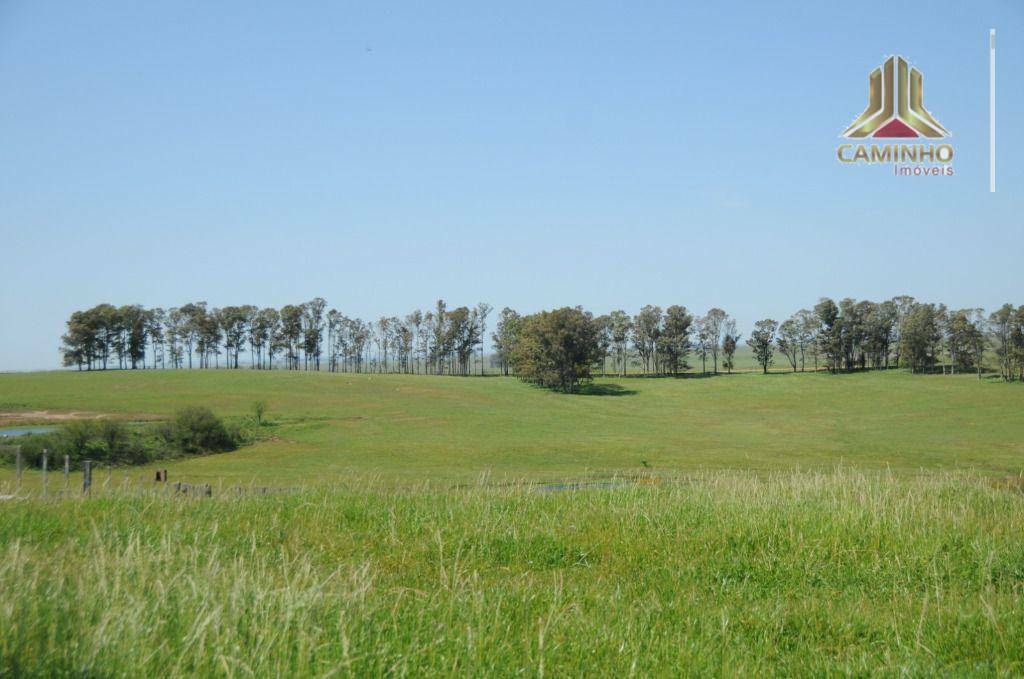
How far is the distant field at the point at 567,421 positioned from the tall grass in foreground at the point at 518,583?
15.3 meters

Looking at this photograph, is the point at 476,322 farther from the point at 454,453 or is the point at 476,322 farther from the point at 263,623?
the point at 263,623

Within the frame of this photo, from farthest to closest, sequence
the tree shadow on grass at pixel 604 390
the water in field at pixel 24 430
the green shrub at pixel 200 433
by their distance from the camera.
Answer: the tree shadow on grass at pixel 604 390 → the water in field at pixel 24 430 → the green shrub at pixel 200 433

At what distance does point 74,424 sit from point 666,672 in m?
55.7

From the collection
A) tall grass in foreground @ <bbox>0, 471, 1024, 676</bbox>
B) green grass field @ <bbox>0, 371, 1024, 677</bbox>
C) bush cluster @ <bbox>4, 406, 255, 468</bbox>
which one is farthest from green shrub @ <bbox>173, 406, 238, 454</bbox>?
tall grass in foreground @ <bbox>0, 471, 1024, 676</bbox>

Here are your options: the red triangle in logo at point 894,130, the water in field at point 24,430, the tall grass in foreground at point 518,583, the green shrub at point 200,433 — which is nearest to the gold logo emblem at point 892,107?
the red triangle in logo at point 894,130

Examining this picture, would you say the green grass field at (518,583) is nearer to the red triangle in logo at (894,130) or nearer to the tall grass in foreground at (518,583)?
the tall grass in foreground at (518,583)

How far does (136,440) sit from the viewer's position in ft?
170

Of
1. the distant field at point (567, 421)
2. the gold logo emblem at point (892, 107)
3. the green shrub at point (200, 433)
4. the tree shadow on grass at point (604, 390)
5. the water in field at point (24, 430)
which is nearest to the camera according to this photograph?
the gold logo emblem at point (892, 107)

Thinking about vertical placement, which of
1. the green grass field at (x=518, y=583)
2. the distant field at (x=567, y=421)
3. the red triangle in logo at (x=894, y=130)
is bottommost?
the distant field at (x=567, y=421)

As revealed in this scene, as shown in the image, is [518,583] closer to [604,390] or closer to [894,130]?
[894,130]

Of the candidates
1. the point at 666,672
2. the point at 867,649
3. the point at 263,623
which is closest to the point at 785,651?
the point at 867,649

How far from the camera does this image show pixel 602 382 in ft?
393

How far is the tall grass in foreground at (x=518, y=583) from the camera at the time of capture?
4.46 m

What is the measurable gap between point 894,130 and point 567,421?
48.3m
